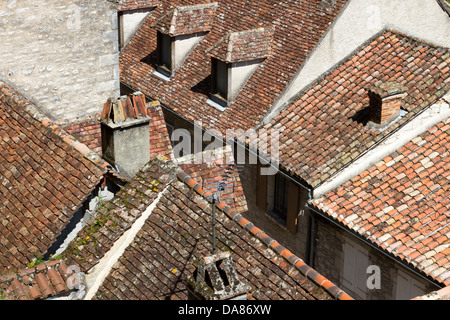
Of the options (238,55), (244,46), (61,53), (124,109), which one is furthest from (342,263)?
(61,53)

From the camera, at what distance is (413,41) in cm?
2120

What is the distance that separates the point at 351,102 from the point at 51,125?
6.74 m

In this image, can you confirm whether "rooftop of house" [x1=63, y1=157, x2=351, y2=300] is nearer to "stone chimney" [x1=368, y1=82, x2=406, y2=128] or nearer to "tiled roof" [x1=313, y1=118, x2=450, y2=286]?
"tiled roof" [x1=313, y1=118, x2=450, y2=286]

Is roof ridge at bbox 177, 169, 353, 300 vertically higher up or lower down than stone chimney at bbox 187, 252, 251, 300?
lower down

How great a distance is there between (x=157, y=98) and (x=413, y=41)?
6779 millimetres

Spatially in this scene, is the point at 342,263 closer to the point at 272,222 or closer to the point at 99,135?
the point at 272,222

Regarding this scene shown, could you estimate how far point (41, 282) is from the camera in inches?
548

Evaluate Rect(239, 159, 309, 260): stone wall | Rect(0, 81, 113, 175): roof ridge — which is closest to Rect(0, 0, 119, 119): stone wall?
Rect(0, 81, 113, 175): roof ridge

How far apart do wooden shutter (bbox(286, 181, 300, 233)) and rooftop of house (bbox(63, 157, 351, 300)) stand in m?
4.48

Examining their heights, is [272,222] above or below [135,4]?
below

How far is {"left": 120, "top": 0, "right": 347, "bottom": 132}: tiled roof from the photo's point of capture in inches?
859

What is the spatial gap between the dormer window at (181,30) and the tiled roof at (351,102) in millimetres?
4386
